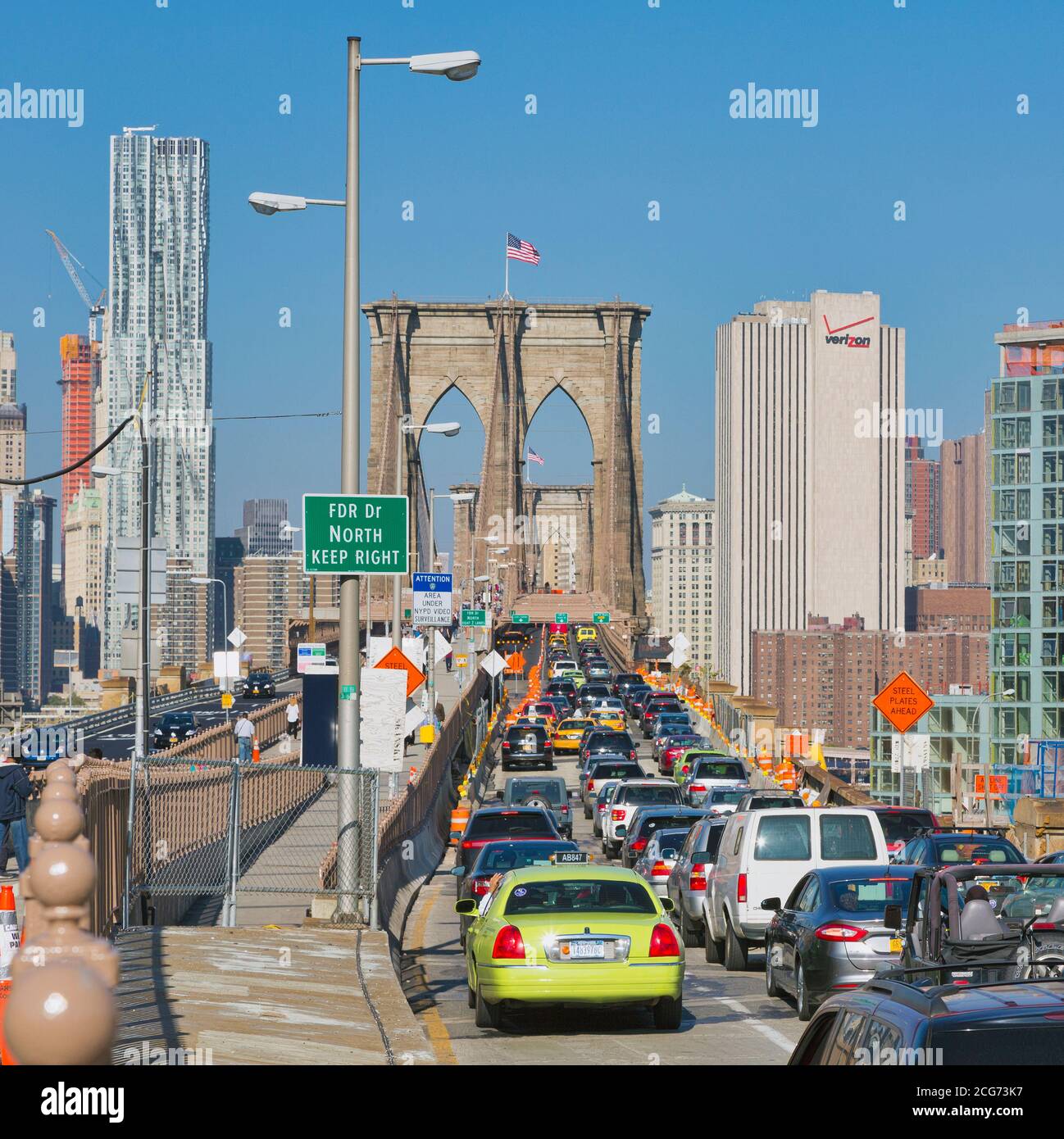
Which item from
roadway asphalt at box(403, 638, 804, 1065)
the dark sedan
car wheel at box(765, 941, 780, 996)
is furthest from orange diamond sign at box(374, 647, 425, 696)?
the dark sedan

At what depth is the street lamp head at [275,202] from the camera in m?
19.3

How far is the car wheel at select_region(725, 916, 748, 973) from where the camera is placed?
57.7 feet

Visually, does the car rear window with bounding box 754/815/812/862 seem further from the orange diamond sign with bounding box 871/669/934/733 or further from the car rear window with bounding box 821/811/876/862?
the orange diamond sign with bounding box 871/669/934/733

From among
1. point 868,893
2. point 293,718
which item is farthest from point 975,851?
point 293,718

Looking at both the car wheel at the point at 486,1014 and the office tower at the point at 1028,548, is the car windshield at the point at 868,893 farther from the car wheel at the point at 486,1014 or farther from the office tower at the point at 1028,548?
the office tower at the point at 1028,548

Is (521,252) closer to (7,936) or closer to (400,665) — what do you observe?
(400,665)

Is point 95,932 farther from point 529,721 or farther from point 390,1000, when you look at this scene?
point 529,721

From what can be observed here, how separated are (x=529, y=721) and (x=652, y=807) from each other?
92.9 ft

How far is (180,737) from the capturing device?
5038 centimetres

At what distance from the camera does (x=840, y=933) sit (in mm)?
13445

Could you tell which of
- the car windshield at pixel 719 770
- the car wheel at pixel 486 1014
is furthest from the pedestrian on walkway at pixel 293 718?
the car wheel at pixel 486 1014

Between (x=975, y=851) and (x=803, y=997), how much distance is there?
5.73 meters

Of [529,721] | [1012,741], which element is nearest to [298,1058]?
[529,721]

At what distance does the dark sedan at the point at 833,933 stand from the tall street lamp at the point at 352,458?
413cm
